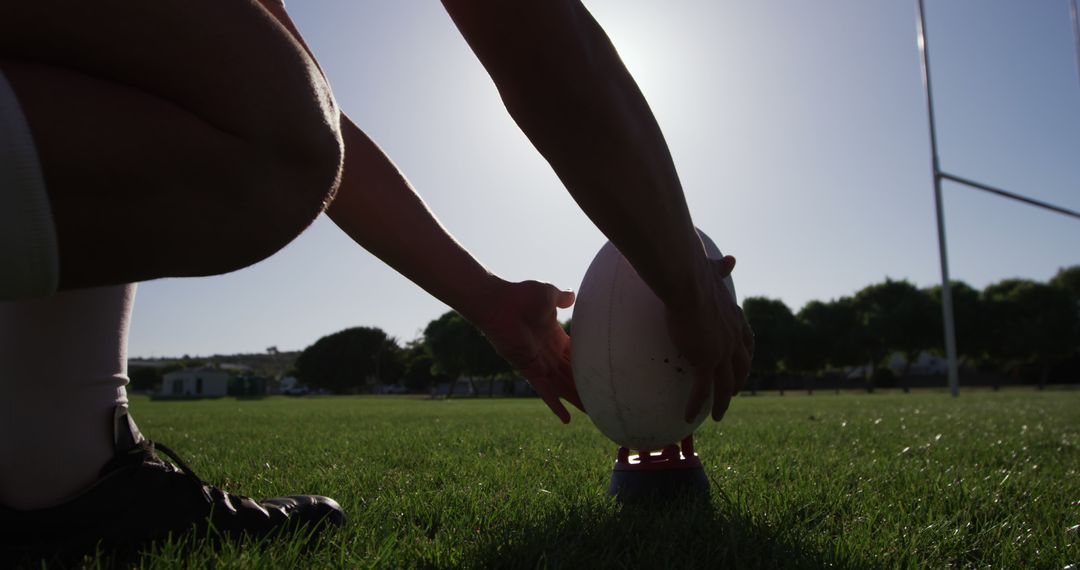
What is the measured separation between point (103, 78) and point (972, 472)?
3.87 meters

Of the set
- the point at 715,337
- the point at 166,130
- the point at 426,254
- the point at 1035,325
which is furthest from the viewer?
the point at 1035,325

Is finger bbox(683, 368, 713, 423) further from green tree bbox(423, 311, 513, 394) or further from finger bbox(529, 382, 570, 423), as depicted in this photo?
green tree bbox(423, 311, 513, 394)

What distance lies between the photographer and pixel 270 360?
480ft

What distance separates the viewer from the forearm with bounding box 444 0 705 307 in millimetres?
1284

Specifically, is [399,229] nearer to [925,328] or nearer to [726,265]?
[726,265]

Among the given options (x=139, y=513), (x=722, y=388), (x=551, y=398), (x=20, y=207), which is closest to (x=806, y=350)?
(x=551, y=398)

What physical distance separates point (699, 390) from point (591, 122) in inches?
36.7

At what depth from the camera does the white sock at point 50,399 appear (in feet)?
5.69

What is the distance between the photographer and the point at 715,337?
5.73ft

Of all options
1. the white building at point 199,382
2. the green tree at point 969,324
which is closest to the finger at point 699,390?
the green tree at point 969,324

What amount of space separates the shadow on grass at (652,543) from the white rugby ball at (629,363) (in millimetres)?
295

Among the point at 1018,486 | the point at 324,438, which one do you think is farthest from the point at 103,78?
the point at 324,438

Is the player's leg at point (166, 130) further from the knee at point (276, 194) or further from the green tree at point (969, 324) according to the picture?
the green tree at point (969, 324)

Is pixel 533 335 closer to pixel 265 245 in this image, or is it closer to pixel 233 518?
pixel 233 518
